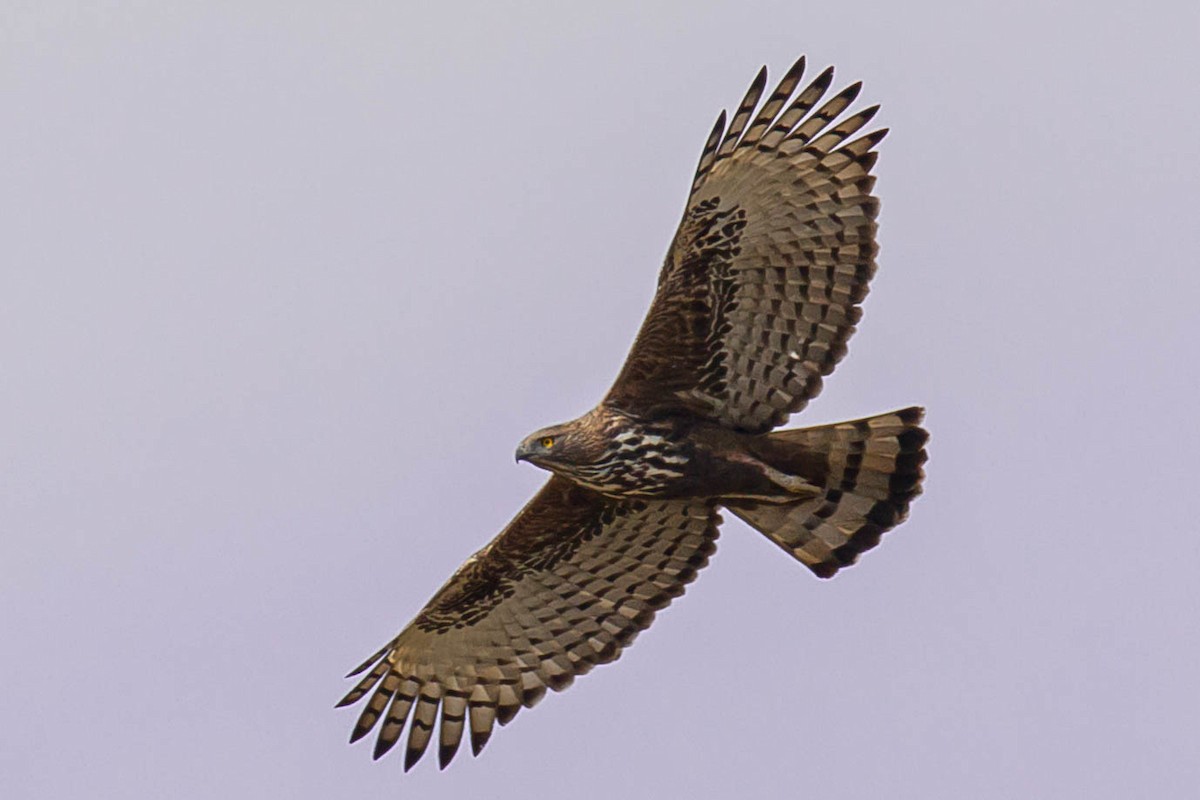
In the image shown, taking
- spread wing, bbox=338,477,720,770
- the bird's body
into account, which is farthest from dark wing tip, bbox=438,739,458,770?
the bird's body

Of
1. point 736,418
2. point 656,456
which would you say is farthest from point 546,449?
point 736,418

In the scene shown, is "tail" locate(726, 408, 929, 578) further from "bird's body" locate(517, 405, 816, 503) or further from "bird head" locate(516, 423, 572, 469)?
"bird head" locate(516, 423, 572, 469)

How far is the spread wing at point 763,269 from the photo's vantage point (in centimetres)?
1301

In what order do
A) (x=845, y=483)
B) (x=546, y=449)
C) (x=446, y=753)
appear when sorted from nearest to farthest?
1. (x=546, y=449)
2. (x=845, y=483)
3. (x=446, y=753)

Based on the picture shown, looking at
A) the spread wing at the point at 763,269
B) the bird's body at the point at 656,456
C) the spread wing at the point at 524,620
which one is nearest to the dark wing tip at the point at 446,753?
the spread wing at the point at 524,620

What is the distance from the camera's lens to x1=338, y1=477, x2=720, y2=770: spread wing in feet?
46.5

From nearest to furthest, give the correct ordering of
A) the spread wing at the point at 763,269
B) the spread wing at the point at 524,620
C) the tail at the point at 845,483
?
the spread wing at the point at 763,269 < the tail at the point at 845,483 < the spread wing at the point at 524,620

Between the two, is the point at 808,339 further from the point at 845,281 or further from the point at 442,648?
the point at 442,648

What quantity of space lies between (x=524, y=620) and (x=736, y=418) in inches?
79.4

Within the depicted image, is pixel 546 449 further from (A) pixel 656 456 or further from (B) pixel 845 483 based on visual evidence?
(B) pixel 845 483

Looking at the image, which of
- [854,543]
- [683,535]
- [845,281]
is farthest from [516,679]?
[845,281]

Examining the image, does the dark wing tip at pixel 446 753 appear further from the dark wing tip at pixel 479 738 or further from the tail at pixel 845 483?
the tail at pixel 845 483

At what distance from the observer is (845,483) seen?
13555 millimetres

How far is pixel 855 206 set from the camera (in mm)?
13039
